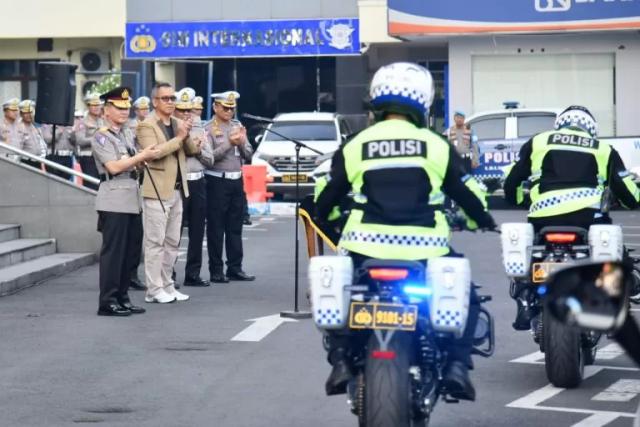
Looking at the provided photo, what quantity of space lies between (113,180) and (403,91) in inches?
253

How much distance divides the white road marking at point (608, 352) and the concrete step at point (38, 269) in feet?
20.0

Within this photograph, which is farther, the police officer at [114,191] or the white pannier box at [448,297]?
the police officer at [114,191]

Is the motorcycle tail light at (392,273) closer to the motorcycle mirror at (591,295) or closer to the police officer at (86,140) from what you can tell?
the motorcycle mirror at (591,295)

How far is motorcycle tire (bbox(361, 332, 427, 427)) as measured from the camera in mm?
6094

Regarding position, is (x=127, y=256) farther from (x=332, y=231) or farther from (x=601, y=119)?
(x=601, y=119)

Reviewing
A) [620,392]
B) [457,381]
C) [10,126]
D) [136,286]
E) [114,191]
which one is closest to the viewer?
[457,381]

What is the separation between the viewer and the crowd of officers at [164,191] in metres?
12.9

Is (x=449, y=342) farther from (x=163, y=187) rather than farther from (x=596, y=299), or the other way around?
(x=163, y=187)

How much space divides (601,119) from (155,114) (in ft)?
68.2

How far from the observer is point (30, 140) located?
23672 mm

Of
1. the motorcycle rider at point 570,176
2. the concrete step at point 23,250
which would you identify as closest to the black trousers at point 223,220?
the concrete step at point 23,250

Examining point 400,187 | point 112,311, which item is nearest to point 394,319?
point 400,187

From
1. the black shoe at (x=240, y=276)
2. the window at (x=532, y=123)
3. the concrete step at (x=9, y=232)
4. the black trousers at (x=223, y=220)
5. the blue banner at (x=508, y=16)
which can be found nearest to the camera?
the black trousers at (x=223, y=220)

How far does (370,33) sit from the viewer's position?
39.7m
